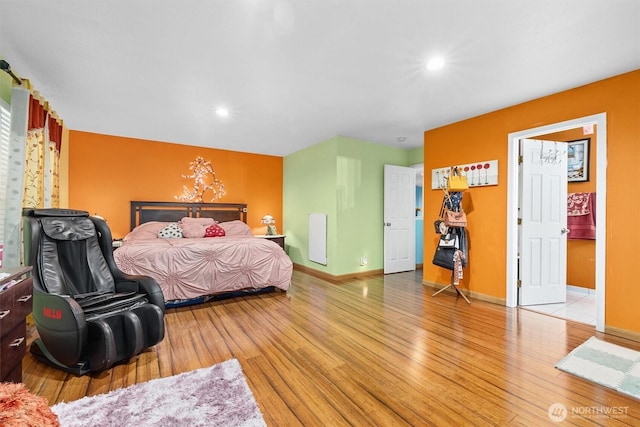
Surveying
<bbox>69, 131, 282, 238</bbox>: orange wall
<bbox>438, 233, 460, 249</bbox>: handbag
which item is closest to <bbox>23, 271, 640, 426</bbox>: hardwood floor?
<bbox>438, 233, 460, 249</bbox>: handbag

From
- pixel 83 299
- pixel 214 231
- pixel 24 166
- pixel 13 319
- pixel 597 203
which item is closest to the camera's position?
pixel 13 319

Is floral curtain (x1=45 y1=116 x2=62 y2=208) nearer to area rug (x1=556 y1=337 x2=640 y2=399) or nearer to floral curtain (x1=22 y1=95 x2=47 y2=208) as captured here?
floral curtain (x1=22 y1=95 x2=47 y2=208)

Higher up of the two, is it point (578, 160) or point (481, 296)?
point (578, 160)

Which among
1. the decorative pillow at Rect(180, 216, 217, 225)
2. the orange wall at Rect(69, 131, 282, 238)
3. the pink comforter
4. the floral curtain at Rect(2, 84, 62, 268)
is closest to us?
the floral curtain at Rect(2, 84, 62, 268)

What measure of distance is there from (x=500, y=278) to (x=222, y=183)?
5087 millimetres

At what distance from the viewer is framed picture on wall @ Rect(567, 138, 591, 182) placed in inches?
156

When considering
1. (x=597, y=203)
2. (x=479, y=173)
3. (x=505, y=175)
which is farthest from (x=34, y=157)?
→ (x=597, y=203)

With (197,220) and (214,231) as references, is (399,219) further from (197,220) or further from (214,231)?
(197,220)

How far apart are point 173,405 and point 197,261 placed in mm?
2012

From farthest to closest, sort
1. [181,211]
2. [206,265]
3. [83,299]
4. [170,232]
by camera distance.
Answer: [181,211] < [170,232] < [206,265] < [83,299]

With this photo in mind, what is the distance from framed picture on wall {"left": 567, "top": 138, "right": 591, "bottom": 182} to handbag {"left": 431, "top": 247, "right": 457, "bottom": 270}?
2270mm

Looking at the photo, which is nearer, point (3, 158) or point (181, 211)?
point (3, 158)

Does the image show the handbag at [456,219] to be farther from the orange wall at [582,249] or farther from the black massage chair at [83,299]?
the black massage chair at [83,299]

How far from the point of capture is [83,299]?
2.29 metres
